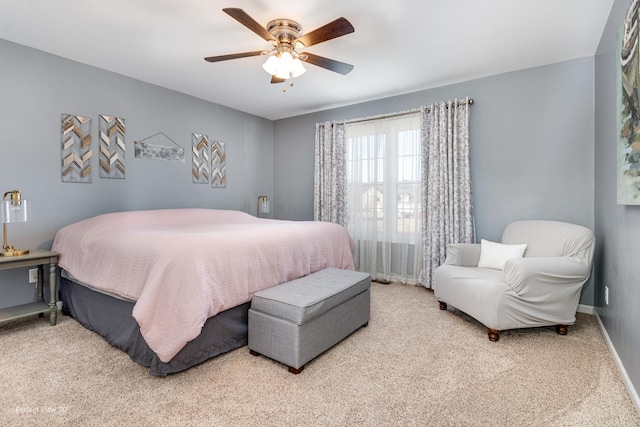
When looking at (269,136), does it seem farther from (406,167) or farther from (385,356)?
(385,356)

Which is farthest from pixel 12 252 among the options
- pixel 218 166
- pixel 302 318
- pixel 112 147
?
pixel 302 318

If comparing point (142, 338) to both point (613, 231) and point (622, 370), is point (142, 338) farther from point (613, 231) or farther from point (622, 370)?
point (613, 231)

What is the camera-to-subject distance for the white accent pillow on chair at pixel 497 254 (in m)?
2.86

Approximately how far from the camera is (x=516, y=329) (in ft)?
8.43

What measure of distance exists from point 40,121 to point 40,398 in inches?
95.6

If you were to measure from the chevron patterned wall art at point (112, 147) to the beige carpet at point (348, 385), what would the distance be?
164 cm

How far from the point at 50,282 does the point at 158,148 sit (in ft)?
5.80

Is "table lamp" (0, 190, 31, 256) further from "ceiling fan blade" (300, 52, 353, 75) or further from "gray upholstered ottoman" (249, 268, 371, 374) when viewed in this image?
"ceiling fan blade" (300, 52, 353, 75)

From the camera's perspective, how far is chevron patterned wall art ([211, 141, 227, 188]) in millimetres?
4273

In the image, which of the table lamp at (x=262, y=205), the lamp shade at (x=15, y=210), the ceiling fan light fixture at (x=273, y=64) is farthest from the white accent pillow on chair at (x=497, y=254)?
the lamp shade at (x=15, y=210)

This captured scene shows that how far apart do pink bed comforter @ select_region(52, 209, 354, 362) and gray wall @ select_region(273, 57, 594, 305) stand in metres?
1.90

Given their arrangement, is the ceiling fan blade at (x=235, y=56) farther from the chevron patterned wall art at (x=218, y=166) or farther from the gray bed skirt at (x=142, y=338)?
the chevron patterned wall art at (x=218, y=166)

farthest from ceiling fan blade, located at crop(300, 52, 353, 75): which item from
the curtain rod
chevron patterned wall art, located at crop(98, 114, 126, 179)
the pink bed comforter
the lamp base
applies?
the lamp base

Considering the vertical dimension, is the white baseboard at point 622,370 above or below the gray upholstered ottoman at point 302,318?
below
